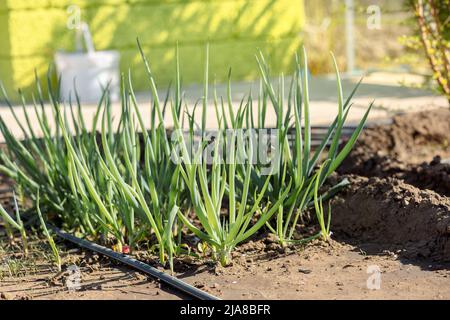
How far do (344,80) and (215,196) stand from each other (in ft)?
18.0

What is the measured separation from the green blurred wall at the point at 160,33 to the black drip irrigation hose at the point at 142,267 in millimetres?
4658

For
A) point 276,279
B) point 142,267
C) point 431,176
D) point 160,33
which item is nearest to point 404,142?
point 431,176

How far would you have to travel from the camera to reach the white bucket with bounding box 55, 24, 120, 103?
761 centimetres

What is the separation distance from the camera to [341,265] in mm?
2977

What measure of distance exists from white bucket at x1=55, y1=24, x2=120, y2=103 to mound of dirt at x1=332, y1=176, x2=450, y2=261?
14.5 feet

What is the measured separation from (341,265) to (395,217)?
39cm

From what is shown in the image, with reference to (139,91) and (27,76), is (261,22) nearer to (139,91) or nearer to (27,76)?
(139,91)

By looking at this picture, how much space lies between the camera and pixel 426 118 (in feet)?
16.8

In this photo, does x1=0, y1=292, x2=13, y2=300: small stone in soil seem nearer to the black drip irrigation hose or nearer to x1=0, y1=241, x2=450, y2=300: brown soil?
x1=0, y1=241, x2=450, y2=300: brown soil

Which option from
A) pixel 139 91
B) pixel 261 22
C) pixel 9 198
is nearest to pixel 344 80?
pixel 261 22

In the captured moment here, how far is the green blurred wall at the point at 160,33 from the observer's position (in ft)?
25.7

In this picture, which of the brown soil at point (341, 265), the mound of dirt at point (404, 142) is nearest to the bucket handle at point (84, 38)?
the mound of dirt at point (404, 142)

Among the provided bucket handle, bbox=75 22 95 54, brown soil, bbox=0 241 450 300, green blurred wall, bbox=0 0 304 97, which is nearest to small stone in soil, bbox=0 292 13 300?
brown soil, bbox=0 241 450 300
